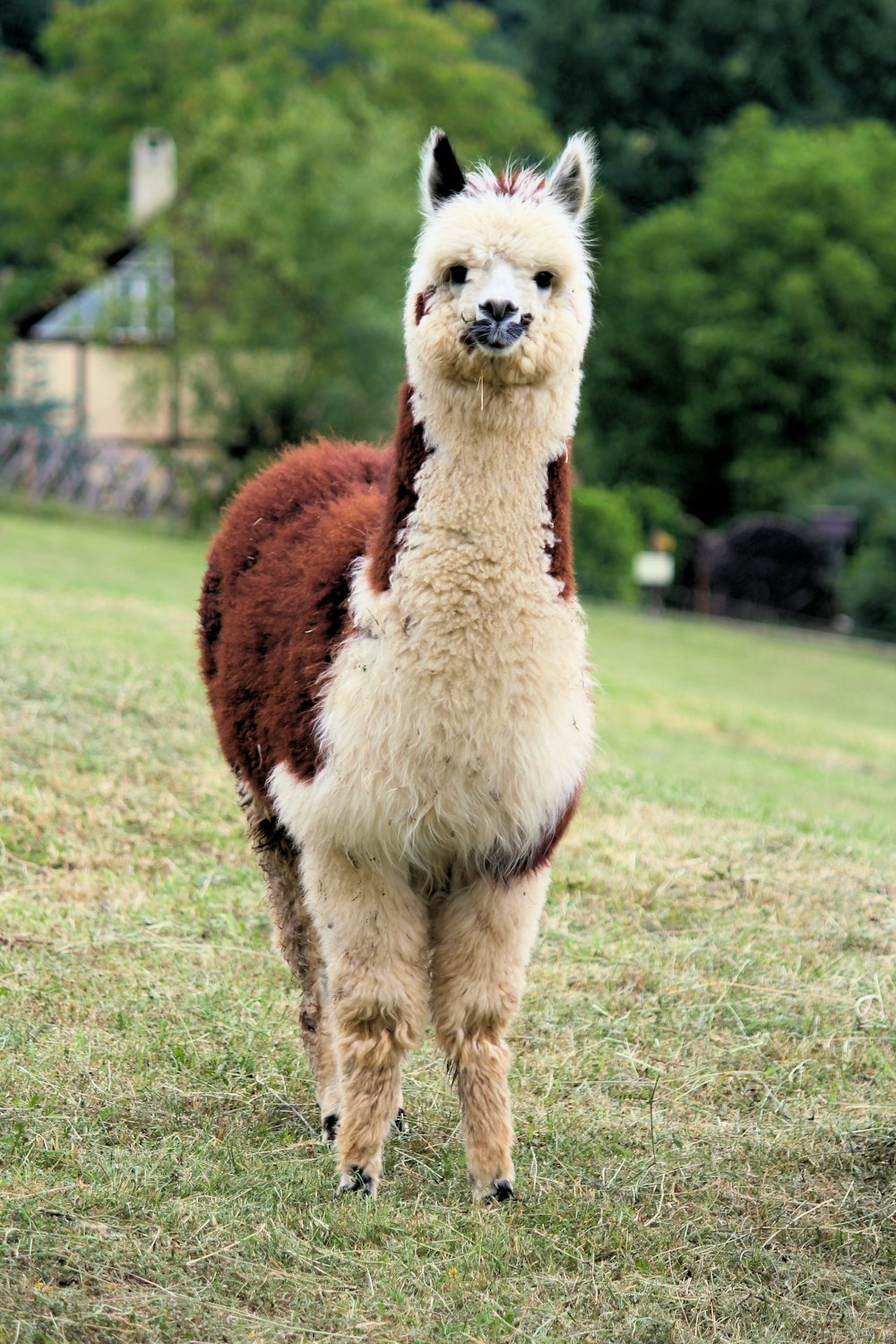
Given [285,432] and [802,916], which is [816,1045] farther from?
[285,432]

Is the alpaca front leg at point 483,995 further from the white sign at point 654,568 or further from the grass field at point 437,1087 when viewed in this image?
the white sign at point 654,568

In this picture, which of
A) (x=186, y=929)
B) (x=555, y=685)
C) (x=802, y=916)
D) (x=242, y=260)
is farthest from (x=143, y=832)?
(x=242, y=260)

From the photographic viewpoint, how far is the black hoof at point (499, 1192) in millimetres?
3672

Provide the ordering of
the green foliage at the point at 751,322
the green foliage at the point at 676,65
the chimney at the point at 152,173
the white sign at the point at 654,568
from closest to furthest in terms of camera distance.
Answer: the white sign at the point at 654,568 → the chimney at the point at 152,173 → the green foliage at the point at 751,322 → the green foliage at the point at 676,65

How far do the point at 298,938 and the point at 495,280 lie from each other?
1807mm

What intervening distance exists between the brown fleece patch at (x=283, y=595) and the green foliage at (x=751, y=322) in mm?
30580

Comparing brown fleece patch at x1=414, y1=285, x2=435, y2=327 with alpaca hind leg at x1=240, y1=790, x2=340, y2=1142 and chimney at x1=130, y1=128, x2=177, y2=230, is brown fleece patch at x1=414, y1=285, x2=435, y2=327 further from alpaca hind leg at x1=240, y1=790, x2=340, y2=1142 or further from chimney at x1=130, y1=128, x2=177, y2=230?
chimney at x1=130, y1=128, x2=177, y2=230

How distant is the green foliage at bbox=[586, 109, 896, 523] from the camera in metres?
35.6

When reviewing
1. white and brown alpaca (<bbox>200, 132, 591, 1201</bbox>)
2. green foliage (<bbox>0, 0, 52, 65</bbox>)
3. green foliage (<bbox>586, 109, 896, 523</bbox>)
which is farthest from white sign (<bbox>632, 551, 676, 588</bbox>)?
green foliage (<bbox>0, 0, 52, 65</bbox>)

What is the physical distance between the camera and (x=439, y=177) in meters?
3.50

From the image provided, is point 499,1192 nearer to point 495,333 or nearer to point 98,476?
point 495,333

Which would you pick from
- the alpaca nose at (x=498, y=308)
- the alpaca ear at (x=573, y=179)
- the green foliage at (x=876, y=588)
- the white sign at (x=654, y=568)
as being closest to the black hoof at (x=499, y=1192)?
the alpaca nose at (x=498, y=308)

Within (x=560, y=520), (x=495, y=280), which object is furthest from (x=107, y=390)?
(x=495, y=280)

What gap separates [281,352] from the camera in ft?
88.7
